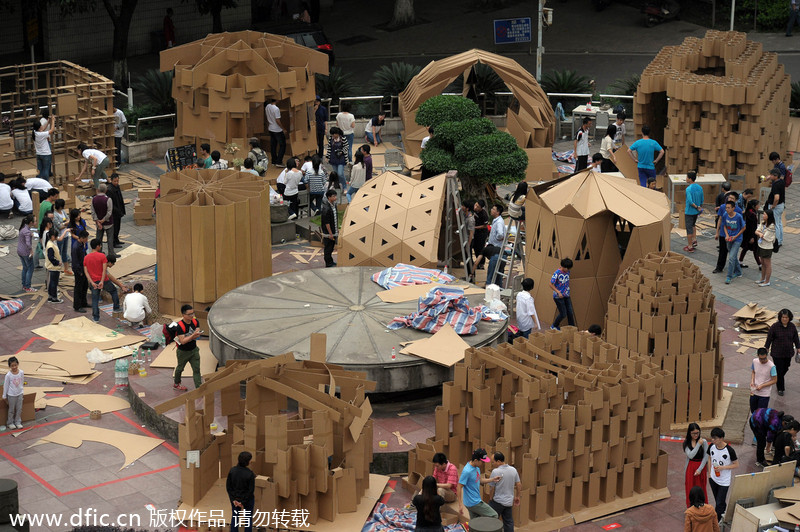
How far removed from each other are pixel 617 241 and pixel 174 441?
7.64m

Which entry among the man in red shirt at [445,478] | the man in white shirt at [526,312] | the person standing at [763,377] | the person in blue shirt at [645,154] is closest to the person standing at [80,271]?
the man in white shirt at [526,312]

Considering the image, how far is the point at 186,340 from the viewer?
17.4 m

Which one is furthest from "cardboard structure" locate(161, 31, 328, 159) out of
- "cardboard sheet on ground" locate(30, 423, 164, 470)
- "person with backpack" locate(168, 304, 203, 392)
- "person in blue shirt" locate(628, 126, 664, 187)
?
"cardboard sheet on ground" locate(30, 423, 164, 470)

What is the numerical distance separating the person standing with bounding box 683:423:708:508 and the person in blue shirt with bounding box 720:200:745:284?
7.69 m

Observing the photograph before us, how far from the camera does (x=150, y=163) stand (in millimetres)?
29141

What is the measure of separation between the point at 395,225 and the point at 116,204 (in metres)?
5.67

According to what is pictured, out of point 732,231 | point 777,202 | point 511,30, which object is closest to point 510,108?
point 511,30

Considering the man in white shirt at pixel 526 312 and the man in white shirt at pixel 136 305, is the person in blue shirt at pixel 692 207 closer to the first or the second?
the man in white shirt at pixel 526 312

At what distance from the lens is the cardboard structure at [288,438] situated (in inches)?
573

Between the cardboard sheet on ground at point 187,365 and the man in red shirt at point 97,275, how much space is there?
214cm

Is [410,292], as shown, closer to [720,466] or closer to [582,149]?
[720,466]

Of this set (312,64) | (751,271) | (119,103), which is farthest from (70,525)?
(119,103)

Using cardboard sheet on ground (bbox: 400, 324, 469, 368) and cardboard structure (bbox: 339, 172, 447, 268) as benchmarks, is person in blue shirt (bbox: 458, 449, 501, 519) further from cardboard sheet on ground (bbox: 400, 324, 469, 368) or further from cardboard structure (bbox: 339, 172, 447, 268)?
cardboard structure (bbox: 339, 172, 447, 268)

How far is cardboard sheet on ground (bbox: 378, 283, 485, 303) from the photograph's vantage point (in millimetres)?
19438
